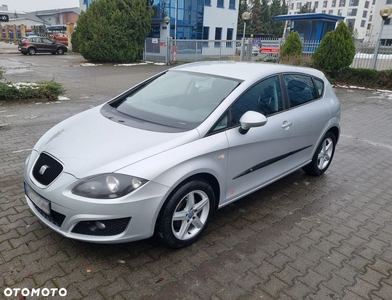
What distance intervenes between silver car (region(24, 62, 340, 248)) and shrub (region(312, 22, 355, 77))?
11253 mm

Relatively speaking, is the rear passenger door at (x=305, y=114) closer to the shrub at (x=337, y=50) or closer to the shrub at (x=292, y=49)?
the shrub at (x=337, y=50)

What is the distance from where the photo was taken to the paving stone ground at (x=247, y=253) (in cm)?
254

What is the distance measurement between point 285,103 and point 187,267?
2220 mm

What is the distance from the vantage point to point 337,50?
1412 cm

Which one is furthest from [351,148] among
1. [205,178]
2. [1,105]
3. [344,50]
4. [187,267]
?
[344,50]

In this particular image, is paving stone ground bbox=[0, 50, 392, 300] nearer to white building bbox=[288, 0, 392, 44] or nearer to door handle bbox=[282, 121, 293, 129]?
door handle bbox=[282, 121, 293, 129]

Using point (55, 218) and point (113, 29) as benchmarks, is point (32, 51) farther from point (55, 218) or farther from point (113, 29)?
point (55, 218)

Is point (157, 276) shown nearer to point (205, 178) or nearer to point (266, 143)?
point (205, 178)

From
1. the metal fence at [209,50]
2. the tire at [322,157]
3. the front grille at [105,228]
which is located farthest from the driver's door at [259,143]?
the metal fence at [209,50]

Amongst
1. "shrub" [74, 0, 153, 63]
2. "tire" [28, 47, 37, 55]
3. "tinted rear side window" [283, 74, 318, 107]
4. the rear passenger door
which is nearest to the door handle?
the rear passenger door

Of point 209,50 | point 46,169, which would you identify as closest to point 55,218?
point 46,169

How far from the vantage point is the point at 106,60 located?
22.3 meters

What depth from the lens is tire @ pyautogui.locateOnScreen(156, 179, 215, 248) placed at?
8.99 feet

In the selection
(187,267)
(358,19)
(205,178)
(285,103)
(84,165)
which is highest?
(358,19)
